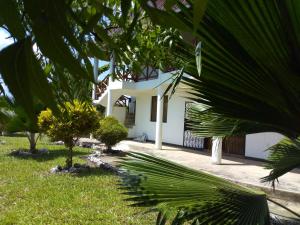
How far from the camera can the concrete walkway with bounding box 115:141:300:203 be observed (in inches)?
338

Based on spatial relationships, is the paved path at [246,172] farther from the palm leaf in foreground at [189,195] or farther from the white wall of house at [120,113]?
the white wall of house at [120,113]

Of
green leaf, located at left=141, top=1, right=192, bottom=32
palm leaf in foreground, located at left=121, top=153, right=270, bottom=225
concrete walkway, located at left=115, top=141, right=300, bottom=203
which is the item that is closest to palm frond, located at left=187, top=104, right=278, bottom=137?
palm leaf in foreground, located at left=121, top=153, right=270, bottom=225

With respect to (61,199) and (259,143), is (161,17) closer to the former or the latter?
(61,199)

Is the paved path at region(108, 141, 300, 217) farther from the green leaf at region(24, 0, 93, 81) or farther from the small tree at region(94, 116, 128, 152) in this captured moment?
the green leaf at region(24, 0, 93, 81)

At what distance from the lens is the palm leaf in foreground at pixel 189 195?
8.15ft

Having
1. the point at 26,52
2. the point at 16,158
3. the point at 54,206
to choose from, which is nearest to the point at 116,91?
the point at 16,158

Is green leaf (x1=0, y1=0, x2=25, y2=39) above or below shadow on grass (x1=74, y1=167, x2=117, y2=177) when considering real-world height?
above

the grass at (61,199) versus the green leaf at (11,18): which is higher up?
the green leaf at (11,18)

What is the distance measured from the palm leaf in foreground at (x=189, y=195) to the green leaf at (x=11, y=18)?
6.87ft

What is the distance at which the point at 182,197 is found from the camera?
2.56m

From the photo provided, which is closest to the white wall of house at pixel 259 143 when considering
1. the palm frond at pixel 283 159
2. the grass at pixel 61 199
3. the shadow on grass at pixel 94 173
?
the shadow on grass at pixel 94 173

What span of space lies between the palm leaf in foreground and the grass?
1493mm

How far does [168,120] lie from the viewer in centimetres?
1861

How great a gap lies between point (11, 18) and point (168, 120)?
59.6ft
